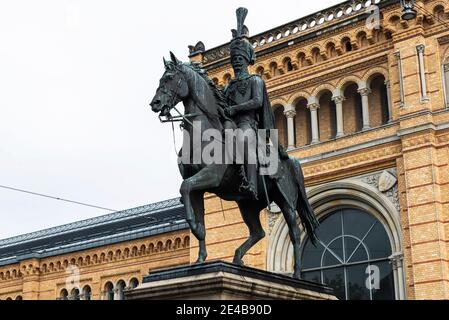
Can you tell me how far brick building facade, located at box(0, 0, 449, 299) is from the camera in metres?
23.3

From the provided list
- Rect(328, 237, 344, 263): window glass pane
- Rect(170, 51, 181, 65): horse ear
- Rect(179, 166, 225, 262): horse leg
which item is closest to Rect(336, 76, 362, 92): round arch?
Rect(328, 237, 344, 263): window glass pane

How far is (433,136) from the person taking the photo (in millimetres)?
23625

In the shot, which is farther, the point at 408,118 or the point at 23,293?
the point at 23,293

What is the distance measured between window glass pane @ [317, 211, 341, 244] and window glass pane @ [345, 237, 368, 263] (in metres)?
0.56

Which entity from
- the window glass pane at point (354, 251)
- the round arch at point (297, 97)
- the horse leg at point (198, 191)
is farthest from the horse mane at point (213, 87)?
the round arch at point (297, 97)

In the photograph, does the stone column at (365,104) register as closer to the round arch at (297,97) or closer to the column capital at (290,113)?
the round arch at (297,97)

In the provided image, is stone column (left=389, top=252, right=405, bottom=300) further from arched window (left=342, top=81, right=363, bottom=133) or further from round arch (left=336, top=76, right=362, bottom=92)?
round arch (left=336, top=76, right=362, bottom=92)

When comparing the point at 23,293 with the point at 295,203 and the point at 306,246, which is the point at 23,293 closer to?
the point at 306,246

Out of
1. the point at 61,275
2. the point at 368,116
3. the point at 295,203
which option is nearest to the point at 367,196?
the point at 368,116

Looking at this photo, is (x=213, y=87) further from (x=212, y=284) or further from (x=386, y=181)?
(x=386, y=181)

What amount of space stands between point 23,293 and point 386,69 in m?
23.7

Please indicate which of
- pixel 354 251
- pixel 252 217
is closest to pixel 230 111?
pixel 252 217

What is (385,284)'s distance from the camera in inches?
955

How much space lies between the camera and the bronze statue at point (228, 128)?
10.5 m
